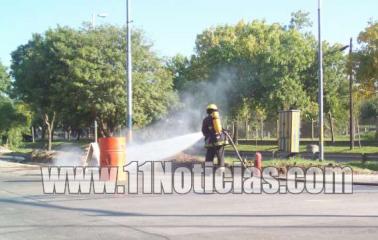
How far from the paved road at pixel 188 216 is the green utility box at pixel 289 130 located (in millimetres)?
10162

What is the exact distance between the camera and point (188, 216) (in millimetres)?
11500

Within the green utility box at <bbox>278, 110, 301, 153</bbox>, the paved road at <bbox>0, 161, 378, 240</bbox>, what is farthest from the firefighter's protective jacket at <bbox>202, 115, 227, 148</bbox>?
the green utility box at <bbox>278, 110, 301, 153</bbox>

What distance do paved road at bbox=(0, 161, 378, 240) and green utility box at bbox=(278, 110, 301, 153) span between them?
10162 mm

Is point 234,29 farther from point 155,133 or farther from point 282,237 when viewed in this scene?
point 282,237

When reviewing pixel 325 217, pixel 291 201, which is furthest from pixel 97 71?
pixel 325 217

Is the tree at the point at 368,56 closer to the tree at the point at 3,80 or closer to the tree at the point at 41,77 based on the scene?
the tree at the point at 41,77

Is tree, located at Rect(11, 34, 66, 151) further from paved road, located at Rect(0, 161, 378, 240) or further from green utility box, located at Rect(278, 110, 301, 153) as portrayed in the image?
paved road, located at Rect(0, 161, 378, 240)

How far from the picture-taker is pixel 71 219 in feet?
37.1

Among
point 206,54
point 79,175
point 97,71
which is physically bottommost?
point 79,175

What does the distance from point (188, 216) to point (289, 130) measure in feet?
49.8

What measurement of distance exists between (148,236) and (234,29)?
53.0 metres

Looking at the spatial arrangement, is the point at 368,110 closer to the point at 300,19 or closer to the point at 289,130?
the point at 300,19

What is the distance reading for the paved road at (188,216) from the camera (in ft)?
31.5

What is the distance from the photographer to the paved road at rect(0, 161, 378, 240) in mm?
9602
